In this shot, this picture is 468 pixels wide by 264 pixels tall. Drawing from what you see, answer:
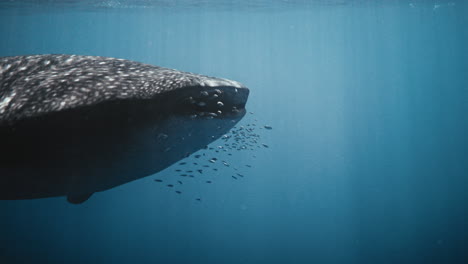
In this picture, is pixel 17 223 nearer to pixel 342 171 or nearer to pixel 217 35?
pixel 217 35

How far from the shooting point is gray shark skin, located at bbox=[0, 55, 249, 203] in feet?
7.76

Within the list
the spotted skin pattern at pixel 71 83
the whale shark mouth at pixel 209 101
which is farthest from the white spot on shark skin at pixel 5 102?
the whale shark mouth at pixel 209 101

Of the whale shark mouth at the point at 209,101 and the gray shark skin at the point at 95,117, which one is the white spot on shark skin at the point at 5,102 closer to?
the gray shark skin at the point at 95,117

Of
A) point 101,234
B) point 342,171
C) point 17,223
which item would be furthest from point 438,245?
point 342,171

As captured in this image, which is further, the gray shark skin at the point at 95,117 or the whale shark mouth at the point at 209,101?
the whale shark mouth at the point at 209,101

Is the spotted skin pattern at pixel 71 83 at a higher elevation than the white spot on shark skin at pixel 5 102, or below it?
higher

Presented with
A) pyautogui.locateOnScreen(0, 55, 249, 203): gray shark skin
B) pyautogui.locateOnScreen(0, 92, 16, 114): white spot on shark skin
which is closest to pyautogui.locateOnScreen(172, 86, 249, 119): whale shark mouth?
pyautogui.locateOnScreen(0, 55, 249, 203): gray shark skin

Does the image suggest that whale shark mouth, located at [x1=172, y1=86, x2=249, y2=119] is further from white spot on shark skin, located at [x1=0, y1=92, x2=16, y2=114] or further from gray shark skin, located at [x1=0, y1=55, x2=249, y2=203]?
white spot on shark skin, located at [x1=0, y1=92, x2=16, y2=114]

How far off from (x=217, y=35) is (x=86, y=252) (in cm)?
3448

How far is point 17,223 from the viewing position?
30.3 metres

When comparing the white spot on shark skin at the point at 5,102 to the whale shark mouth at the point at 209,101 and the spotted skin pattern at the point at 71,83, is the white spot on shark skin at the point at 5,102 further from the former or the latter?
the whale shark mouth at the point at 209,101

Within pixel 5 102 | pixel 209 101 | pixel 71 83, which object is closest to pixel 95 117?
pixel 71 83

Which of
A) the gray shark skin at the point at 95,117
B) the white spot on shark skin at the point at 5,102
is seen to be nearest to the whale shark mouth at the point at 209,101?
the gray shark skin at the point at 95,117

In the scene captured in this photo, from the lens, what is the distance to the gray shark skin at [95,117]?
2.37m
